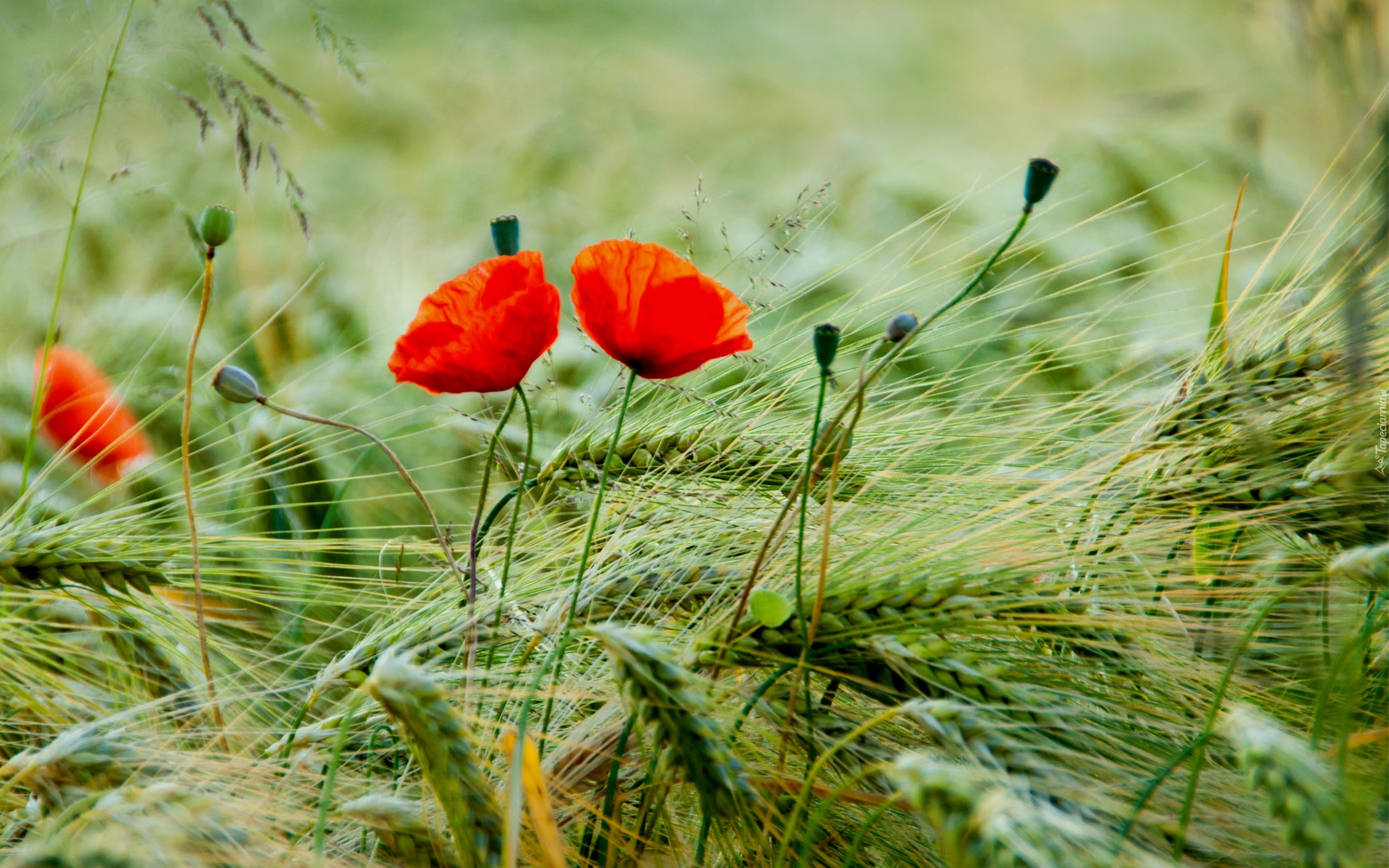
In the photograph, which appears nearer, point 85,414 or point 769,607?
point 769,607

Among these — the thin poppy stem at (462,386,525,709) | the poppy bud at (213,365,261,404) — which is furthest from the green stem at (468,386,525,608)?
the poppy bud at (213,365,261,404)

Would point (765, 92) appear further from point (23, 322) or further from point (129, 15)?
point (129, 15)

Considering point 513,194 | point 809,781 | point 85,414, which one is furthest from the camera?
point 513,194

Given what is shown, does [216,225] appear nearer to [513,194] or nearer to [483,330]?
[483,330]

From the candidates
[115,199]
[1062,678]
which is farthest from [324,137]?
[1062,678]

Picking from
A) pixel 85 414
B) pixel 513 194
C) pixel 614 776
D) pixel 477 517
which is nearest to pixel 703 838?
pixel 614 776

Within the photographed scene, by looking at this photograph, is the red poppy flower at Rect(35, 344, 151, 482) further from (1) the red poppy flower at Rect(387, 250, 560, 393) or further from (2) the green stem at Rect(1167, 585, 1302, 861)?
(2) the green stem at Rect(1167, 585, 1302, 861)
